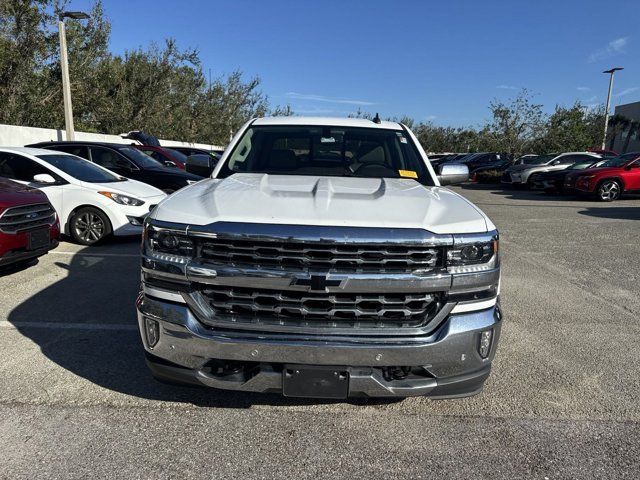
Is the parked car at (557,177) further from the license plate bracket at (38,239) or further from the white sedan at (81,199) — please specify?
the license plate bracket at (38,239)

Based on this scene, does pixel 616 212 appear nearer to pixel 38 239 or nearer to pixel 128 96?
pixel 38 239

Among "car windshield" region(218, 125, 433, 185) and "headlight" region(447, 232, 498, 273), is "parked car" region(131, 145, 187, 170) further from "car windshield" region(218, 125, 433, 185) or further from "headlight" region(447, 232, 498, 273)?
"headlight" region(447, 232, 498, 273)

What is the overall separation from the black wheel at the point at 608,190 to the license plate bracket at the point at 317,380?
53.7ft

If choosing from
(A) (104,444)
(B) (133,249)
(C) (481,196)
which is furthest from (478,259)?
(C) (481,196)

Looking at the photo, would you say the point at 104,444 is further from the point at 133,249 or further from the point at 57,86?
the point at 57,86

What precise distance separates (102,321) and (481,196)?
1687 centimetres

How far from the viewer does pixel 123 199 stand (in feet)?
26.7

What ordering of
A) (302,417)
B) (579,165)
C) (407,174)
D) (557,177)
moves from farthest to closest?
1. (579,165)
2. (557,177)
3. (407,174)
4. (302,417)

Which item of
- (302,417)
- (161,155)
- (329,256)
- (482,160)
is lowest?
(302,417)

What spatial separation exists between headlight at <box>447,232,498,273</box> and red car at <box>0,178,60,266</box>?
519cm

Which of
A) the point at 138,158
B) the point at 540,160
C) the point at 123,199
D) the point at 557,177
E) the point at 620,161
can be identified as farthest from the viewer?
the point at 540,160

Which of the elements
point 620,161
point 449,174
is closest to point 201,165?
point 449,174

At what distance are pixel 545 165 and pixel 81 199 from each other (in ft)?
61.6

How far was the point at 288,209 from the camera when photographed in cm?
270
